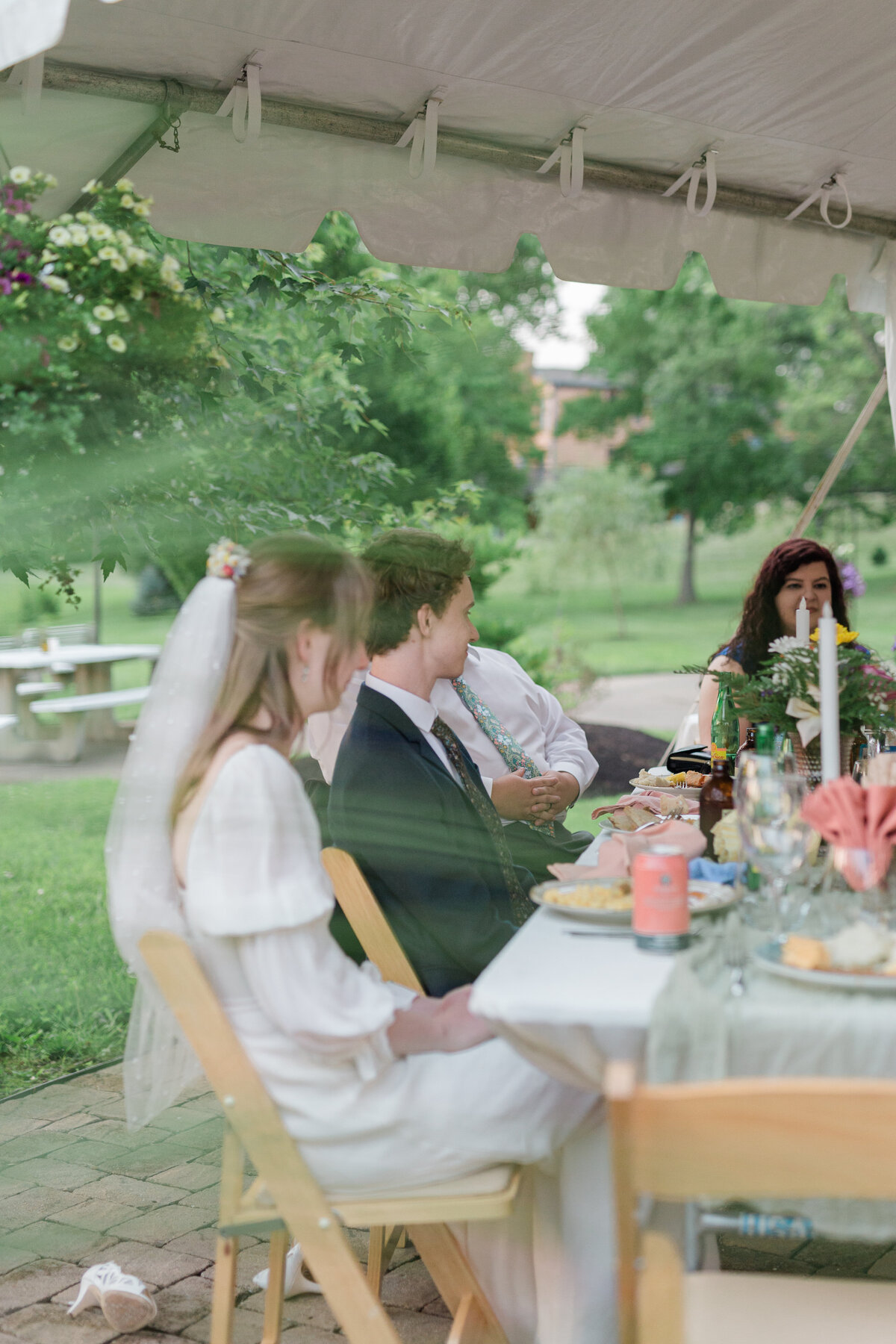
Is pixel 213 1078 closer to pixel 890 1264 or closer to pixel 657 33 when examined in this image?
pixel 890 1264

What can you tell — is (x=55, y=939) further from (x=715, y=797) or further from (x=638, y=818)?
(x=715, y=797)

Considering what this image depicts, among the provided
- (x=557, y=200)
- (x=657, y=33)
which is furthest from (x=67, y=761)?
(x=657, y=33)

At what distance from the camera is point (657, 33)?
2.71 meters

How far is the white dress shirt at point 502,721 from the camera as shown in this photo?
3332 mm

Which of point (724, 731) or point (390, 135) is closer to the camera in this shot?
point (724, 731)

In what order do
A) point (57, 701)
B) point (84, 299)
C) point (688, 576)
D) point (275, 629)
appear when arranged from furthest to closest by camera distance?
point (688, 576) → point (57, 701) → point (84, 299) → point (275, 629)

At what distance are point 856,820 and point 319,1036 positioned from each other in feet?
2.61

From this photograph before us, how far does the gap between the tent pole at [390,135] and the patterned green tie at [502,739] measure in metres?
1.32

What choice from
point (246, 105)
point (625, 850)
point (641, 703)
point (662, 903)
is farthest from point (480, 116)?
point (641, 703)

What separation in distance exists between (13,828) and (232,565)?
21.2 ft

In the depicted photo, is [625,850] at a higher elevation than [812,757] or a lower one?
lower

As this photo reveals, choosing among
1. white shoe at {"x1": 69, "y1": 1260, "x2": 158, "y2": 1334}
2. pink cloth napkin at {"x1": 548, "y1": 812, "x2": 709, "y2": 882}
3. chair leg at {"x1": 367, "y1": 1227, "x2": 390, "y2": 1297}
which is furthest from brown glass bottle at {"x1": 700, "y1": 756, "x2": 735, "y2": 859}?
white shoe at {"x1": 69, "y1": 1260, "x2": 158, "y2": 1334}

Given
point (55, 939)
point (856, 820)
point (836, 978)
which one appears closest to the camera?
point (836, 978)

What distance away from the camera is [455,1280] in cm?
198
